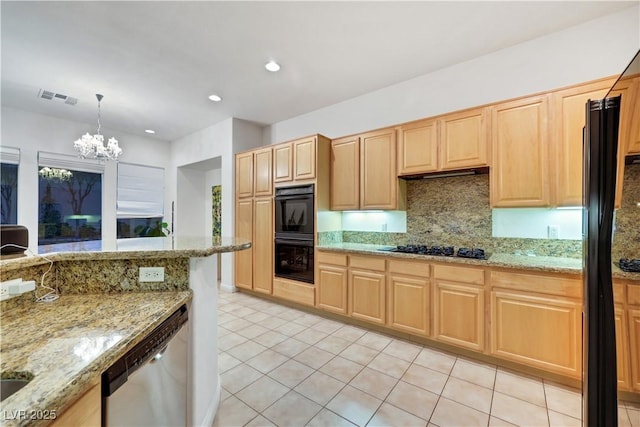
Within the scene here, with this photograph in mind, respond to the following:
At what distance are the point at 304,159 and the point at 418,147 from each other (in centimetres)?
147

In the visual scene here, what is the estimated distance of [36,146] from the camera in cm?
426

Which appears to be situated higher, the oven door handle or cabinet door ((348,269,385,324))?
the oven door handle

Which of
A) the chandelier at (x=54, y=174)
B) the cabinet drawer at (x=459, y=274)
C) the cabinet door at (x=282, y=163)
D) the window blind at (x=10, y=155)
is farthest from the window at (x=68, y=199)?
the cabinet drawer at (x=459, y=274)

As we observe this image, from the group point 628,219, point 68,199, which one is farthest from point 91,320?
point 68,199

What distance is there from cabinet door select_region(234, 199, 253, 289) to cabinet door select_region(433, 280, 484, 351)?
286 centimetres

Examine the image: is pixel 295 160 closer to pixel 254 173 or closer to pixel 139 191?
pixel 254 173

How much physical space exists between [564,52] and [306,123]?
10.3 feet

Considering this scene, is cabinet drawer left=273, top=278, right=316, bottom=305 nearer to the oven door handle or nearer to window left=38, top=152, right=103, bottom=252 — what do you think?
the oven door handle

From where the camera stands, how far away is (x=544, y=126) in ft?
7.45

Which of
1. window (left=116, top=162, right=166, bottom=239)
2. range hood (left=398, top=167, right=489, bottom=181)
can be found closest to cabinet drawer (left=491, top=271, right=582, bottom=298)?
range hood (left=398, top=167, right=489, bottom=181)

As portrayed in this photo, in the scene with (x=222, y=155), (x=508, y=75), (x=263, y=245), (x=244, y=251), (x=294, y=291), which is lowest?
(x=294, y=291)

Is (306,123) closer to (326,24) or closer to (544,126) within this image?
(326,24)

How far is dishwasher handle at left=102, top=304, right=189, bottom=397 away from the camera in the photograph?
2.80 ft

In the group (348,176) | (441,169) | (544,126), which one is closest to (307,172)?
(348,176)
